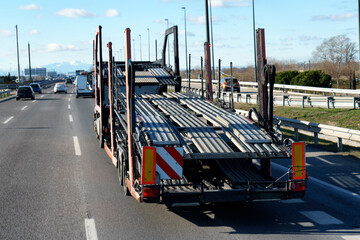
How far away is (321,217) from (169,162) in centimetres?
262

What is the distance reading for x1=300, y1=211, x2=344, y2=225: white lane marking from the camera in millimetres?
7061

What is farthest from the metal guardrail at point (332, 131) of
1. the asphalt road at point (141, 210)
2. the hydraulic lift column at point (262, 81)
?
the hydraulic lift column at point (262, 81)

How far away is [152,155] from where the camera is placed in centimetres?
661

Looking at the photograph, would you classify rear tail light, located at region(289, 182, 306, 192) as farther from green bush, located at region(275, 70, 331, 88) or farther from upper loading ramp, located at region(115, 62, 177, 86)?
green bush, located at region(275, 70, 331, 88)

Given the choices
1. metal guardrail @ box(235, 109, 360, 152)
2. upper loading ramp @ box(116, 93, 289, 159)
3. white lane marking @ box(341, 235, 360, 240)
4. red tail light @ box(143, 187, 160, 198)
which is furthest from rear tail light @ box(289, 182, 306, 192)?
metal guardrail @ box(235, 109, 360, 152)

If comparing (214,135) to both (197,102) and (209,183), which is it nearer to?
(209,183)

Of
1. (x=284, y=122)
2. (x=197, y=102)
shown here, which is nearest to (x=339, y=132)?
(x=284, y=122)

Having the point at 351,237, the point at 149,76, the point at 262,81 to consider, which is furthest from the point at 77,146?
the point at 351,237

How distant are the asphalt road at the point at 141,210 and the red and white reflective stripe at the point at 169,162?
0.81 metres

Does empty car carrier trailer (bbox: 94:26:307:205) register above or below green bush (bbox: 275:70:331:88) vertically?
below

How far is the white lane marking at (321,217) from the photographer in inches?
278

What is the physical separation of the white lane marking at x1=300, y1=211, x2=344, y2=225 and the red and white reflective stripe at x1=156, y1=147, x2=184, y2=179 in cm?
226

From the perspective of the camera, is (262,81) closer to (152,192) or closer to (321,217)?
(321,217)

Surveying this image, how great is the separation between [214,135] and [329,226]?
91.2 inches
